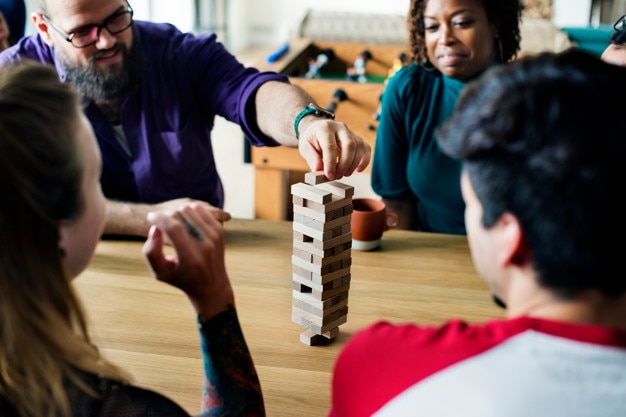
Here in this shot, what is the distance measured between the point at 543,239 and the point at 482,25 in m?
1.56

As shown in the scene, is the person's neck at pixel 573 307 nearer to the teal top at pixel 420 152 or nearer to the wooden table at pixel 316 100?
the teal top at pixel 420 152

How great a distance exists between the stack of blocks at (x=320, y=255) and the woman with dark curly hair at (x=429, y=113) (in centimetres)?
100

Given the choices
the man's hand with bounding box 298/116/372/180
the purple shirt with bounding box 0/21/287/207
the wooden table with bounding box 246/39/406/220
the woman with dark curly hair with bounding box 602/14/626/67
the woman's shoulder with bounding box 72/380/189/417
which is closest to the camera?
the woman's shoulder with bounding box 72/380/189/417

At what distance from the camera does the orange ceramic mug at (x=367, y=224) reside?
1.64m

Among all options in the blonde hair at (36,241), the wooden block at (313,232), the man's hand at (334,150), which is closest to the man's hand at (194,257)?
the blonde hair at (36,241)

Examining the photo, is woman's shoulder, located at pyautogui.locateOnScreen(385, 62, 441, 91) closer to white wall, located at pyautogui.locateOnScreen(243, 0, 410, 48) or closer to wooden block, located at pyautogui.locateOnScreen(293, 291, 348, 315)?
wooden block, located at pyautogui.locateOnScreen(293, 291, 348, 315)

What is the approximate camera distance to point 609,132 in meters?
0.72

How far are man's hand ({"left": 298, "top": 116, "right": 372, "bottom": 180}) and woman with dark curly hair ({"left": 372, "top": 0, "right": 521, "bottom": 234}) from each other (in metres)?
0.77

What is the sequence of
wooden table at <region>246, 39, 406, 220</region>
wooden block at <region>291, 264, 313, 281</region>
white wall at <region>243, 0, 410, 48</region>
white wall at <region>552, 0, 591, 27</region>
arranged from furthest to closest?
white wall at <region>243, 0, 410, 48</region> → white wall at <region>552, 0, 591, 27</region> → wooden table at <region>246, 39, 406, 220</region> → wooden block at <region>291, 264, 313, 281</region>

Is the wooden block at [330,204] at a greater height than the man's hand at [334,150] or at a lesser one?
lesser

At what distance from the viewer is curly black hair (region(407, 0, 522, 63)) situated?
2213 mm

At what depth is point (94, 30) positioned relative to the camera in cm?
192

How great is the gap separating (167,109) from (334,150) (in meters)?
0.81

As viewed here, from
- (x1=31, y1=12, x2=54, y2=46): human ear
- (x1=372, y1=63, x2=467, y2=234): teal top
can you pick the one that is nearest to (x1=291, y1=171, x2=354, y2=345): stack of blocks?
(x1=372, y1=63, x2=467, y2=234): teal top
